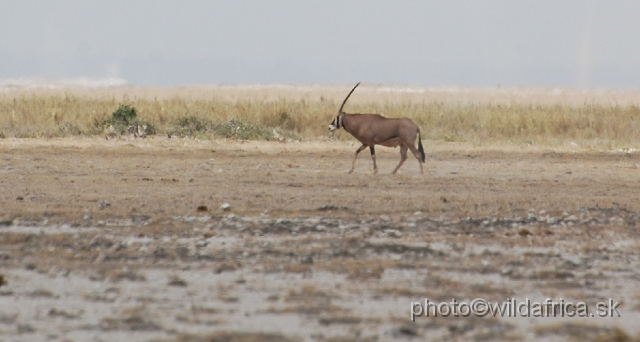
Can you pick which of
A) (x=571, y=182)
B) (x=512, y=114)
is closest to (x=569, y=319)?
(x=571, y=182)

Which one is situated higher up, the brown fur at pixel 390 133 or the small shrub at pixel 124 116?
the brown fur at pixel 390 133

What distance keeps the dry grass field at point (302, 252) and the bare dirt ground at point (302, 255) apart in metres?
0.02

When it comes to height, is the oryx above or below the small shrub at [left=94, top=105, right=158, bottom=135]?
above

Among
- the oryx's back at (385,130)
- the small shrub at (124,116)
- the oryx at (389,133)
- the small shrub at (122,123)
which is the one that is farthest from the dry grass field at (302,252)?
the small shrub at (124,116)

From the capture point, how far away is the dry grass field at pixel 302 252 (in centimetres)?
591

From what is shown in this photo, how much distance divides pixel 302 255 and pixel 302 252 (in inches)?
4.9

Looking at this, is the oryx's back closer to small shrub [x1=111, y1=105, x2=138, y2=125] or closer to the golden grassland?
the golden grassland

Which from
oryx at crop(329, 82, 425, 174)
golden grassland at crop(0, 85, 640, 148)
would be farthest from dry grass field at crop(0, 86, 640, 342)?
golden grassland at crop(0, 85, 640, 148)

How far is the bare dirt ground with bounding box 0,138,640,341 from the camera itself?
5891 millimetres

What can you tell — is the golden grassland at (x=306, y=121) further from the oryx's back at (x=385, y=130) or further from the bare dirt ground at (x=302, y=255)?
the bare dirt ground at (x=302, y=255)

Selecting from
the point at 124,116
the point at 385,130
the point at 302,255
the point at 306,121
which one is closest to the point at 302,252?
the point at 302,255

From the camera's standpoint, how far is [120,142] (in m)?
21.3

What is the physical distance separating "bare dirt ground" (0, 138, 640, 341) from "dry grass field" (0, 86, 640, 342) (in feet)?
0.06

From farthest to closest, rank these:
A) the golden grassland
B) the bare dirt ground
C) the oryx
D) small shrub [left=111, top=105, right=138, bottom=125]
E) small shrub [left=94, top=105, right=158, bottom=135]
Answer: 1. the golden grassland
2. small shrub [left=111, top=105, right=138, bottom=125]
3. small shrub [left=94, top=105, right=158, bottom=135]
4. the oryx
5. the bare dirt ground
